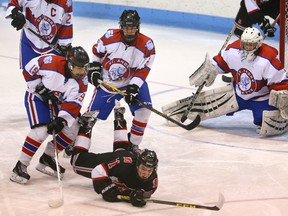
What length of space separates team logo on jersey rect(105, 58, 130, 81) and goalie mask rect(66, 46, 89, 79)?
1.85 ft

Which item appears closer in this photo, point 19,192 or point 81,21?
point 19,192

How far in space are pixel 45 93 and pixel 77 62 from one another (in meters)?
0.28

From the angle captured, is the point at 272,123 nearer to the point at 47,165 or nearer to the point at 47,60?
the point at 47,165

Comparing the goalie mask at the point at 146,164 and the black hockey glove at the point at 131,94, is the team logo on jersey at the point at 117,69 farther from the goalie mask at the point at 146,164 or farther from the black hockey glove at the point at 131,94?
the goalie mask at the point at 146,164

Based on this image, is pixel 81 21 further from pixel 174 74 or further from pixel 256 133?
pixel 256 133

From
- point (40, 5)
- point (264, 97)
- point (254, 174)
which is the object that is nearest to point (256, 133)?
point (264, 97)

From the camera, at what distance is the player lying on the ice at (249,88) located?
5.40 metres

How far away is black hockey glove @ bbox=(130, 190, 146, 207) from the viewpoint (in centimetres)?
402

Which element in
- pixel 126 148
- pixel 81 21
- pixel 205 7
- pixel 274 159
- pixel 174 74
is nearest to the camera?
pixel 126 148

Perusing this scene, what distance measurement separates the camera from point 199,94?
576cm

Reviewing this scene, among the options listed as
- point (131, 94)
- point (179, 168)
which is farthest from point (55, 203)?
point (179, 168)

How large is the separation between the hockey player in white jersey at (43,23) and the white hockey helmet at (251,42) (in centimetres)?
121

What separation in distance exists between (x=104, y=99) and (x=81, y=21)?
5.33 m

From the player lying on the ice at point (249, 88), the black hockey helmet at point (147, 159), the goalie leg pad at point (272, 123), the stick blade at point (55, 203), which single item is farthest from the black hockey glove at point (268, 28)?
the stick blade at point (55, 203)
